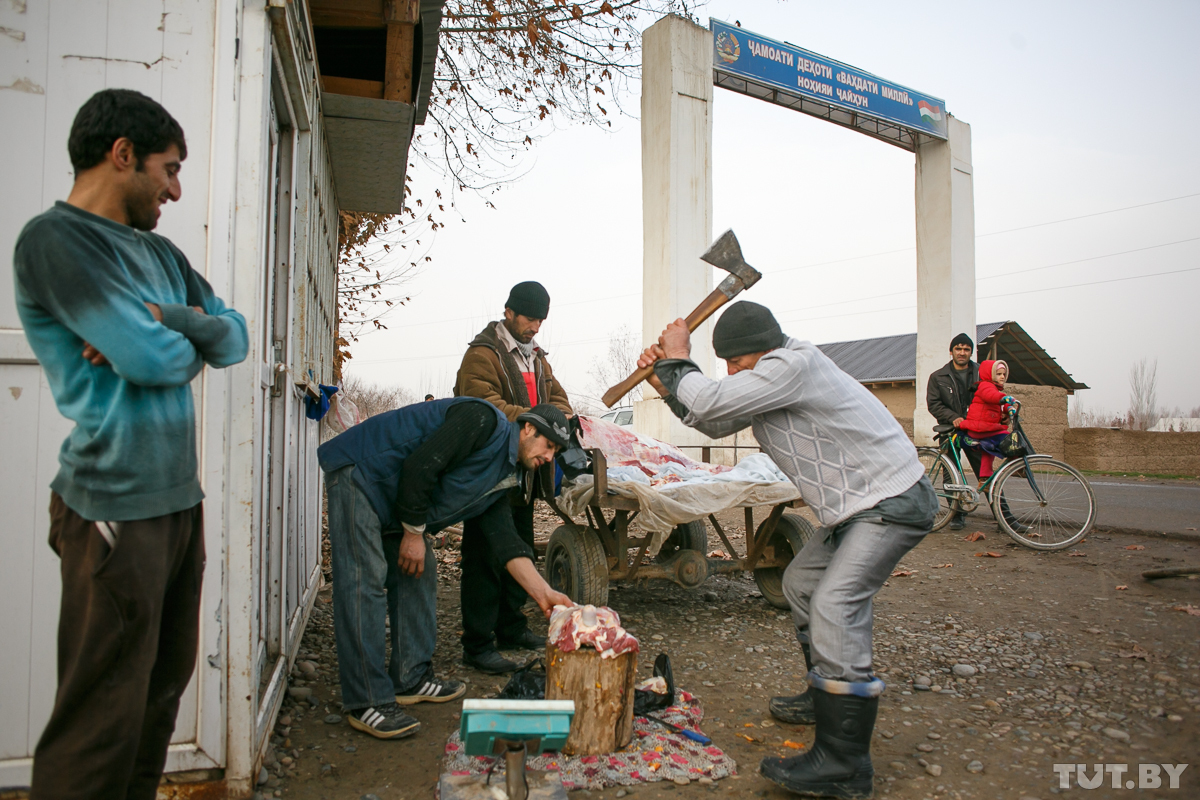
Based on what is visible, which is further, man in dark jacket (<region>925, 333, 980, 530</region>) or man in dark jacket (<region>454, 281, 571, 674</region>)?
man in dark jacket (<region>925, 333, 980, 530</region>)

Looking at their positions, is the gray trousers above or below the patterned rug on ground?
above

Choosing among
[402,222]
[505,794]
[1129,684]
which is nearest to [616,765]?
[505,794]

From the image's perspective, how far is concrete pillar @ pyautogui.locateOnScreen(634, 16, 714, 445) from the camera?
35.6 ft

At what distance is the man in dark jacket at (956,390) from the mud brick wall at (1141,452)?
12.4 m

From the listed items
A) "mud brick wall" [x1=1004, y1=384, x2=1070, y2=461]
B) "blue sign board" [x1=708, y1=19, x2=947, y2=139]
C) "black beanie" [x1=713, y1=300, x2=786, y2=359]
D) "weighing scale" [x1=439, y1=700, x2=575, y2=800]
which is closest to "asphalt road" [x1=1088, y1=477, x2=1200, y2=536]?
"mud brick wall" [x1=1004, y1=384, x2=1070, y2=461]

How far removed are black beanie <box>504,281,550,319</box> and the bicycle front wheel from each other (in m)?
4.83

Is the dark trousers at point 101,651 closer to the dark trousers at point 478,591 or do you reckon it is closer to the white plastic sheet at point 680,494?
the dark trousers at point 478,591

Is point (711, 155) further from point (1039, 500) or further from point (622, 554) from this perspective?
point (622, 554)

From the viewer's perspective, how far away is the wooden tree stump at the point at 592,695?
297cm

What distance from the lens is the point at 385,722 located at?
10.2 ft

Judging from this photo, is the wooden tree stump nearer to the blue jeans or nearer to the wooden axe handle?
the blue jeans

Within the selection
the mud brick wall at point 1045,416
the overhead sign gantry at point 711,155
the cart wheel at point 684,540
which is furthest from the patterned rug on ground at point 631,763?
the mud brick wall at point 1045,416

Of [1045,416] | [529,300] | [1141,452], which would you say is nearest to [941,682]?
[529,300]

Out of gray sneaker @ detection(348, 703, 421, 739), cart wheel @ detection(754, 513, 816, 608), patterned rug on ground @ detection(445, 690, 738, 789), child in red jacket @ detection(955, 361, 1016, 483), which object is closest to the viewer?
patterned rug on ground @ detection(445, 690, 738, 789)
